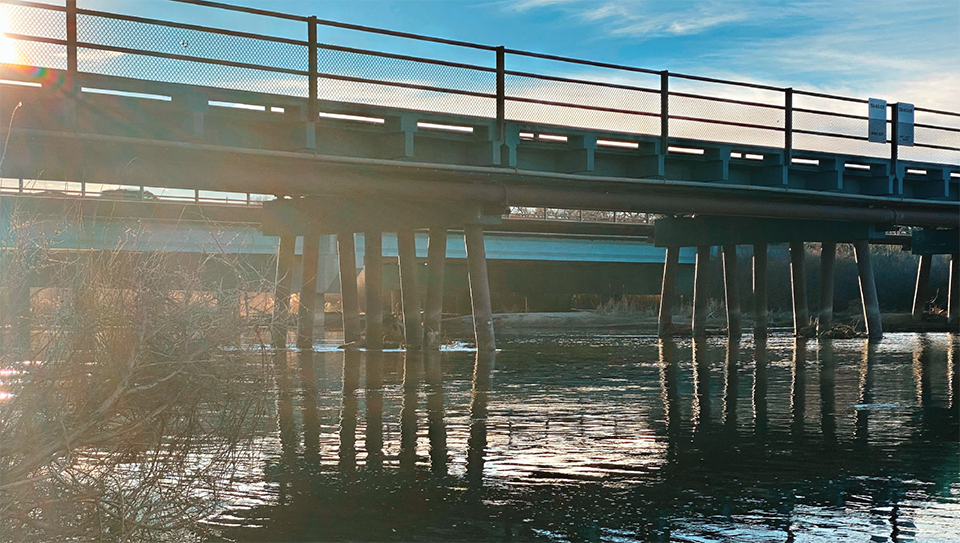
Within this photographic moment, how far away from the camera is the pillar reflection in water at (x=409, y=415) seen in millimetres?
10320

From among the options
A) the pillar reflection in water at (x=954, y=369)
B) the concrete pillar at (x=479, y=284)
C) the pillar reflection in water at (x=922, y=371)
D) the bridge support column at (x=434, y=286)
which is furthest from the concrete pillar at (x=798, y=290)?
the bridge support column at (x=434, y=286)

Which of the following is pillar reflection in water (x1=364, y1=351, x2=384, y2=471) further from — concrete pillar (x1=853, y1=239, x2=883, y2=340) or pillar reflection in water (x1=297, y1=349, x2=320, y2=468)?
concrete pillar (x1=853, y1=239, x2=883, y2=340)

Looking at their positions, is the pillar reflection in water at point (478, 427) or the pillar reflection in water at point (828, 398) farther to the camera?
the pillar reflection in water at point (828, 398)

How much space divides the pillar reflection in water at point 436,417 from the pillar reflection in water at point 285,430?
135cm

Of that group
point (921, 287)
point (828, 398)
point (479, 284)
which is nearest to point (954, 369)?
point (828, 398)

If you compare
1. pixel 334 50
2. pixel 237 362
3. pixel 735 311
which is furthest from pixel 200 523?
pixel 735 311

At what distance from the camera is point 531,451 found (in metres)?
10.6

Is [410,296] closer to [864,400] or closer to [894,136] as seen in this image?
[864,400]

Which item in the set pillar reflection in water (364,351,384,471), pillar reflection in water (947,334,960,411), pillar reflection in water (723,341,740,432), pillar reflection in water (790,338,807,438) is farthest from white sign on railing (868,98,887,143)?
pillar reflection in water (364,351,384,471)

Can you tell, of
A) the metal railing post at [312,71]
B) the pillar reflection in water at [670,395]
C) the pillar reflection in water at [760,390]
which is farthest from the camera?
the metal railing post at [312,71]

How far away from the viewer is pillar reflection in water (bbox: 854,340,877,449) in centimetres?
1158

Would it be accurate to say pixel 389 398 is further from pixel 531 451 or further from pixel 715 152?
pixel 715 152

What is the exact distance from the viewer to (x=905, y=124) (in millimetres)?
28500

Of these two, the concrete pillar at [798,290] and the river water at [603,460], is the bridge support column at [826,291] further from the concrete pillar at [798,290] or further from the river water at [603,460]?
the river water at [603,460]
